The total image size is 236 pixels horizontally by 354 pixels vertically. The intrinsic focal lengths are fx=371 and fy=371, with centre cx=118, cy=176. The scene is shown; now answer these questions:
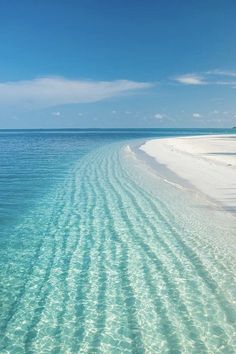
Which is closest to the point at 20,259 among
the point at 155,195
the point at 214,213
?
the point at 214,213

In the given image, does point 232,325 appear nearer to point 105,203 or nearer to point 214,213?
point 214,213

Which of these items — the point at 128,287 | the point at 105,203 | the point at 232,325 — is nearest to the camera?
the point at 232,325

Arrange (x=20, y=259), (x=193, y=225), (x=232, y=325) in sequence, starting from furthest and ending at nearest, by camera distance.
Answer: (x=193, y=225) < (x=20, y=259) < (x=232, y=325)

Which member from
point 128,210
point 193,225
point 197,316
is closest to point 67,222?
point 128,210

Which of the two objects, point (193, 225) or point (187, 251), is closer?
point (187, 251)

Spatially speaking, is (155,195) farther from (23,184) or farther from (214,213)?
(23,184)

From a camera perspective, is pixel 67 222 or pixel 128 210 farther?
pixel 128 210
